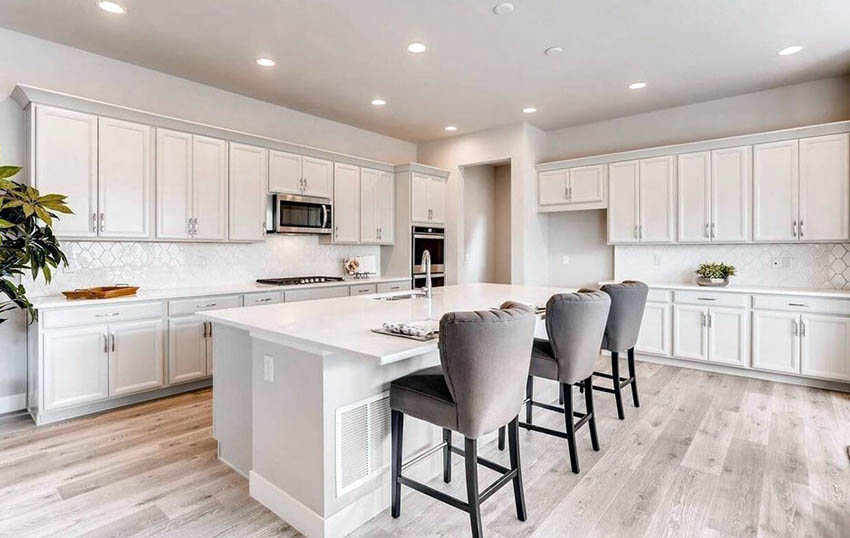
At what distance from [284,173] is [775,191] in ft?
16.4

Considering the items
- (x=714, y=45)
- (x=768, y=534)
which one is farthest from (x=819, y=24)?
(x=768, y=534)

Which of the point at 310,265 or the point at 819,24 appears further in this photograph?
the point at 310,265

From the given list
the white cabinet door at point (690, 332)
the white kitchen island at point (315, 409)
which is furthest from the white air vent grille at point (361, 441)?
the white cabinet door at point (690, 332)

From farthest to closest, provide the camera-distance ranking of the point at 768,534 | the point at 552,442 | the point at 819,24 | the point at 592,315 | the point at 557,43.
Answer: the point at 557,43
the point at 819,24
the point at 552,442
the point at 592,315
the point at 768,534

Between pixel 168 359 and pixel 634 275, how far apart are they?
16.8 ft

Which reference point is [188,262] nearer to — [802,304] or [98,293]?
[98,293]

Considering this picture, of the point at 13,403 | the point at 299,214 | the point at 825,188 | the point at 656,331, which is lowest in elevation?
the point at 13,403

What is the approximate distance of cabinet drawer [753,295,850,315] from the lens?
154 inches

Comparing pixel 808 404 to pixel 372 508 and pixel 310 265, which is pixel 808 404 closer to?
pixel 372 508

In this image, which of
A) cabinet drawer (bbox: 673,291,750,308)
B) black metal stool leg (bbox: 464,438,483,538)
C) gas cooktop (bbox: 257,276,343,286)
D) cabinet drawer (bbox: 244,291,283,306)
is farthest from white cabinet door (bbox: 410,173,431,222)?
black metal stool leg (bbox: 464,438,483,538)

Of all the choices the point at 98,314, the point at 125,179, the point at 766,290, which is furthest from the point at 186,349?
the point at 766,290

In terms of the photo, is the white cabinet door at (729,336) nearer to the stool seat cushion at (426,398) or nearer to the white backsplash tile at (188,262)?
the stool seat cushion at (426,398)

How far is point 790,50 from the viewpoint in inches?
146

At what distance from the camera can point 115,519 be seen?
2.09 meters
